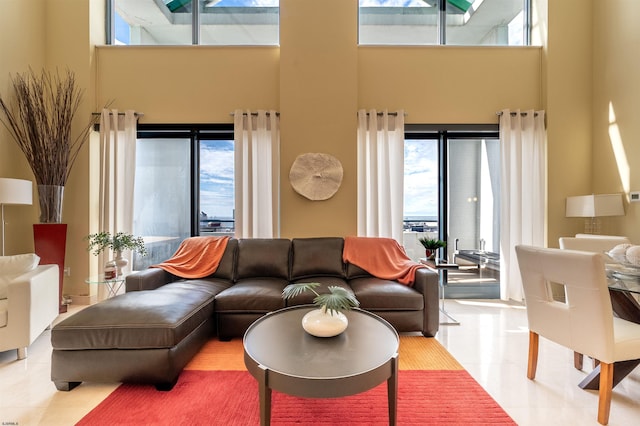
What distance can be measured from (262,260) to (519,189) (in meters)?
3.33

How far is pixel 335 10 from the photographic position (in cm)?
346

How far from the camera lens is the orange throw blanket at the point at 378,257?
2973mm

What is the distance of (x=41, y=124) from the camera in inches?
125

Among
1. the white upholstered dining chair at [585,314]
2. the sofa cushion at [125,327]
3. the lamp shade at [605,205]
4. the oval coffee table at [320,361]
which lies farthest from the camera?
the lamp shade at [605,205]

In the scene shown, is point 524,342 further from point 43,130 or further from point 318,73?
point 43,130

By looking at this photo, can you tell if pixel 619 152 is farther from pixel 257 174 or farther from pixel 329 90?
pixel 257 174

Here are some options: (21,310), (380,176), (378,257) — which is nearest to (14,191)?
(21,310)

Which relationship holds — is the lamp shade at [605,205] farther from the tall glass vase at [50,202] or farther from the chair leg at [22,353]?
the tall glass vase at [50,202]

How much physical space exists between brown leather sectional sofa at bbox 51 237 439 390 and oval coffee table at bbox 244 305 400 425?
0.68 metres

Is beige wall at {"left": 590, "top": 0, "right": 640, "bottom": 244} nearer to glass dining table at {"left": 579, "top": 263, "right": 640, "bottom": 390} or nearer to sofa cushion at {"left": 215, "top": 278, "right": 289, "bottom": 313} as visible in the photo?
glass dining table at {"left": 579, "top": 263, "right": 640, "bottom": 390}

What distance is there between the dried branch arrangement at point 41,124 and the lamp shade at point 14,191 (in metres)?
0.39

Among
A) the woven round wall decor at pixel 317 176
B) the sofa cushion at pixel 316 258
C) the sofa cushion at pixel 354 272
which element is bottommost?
the sofa cushion at pixel 354 272

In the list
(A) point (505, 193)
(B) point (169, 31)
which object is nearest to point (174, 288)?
(B) point (169, 31)

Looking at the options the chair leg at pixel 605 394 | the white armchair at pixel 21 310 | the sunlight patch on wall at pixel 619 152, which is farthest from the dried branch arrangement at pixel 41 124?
the sunlight patch on wall at pixel 619 152
